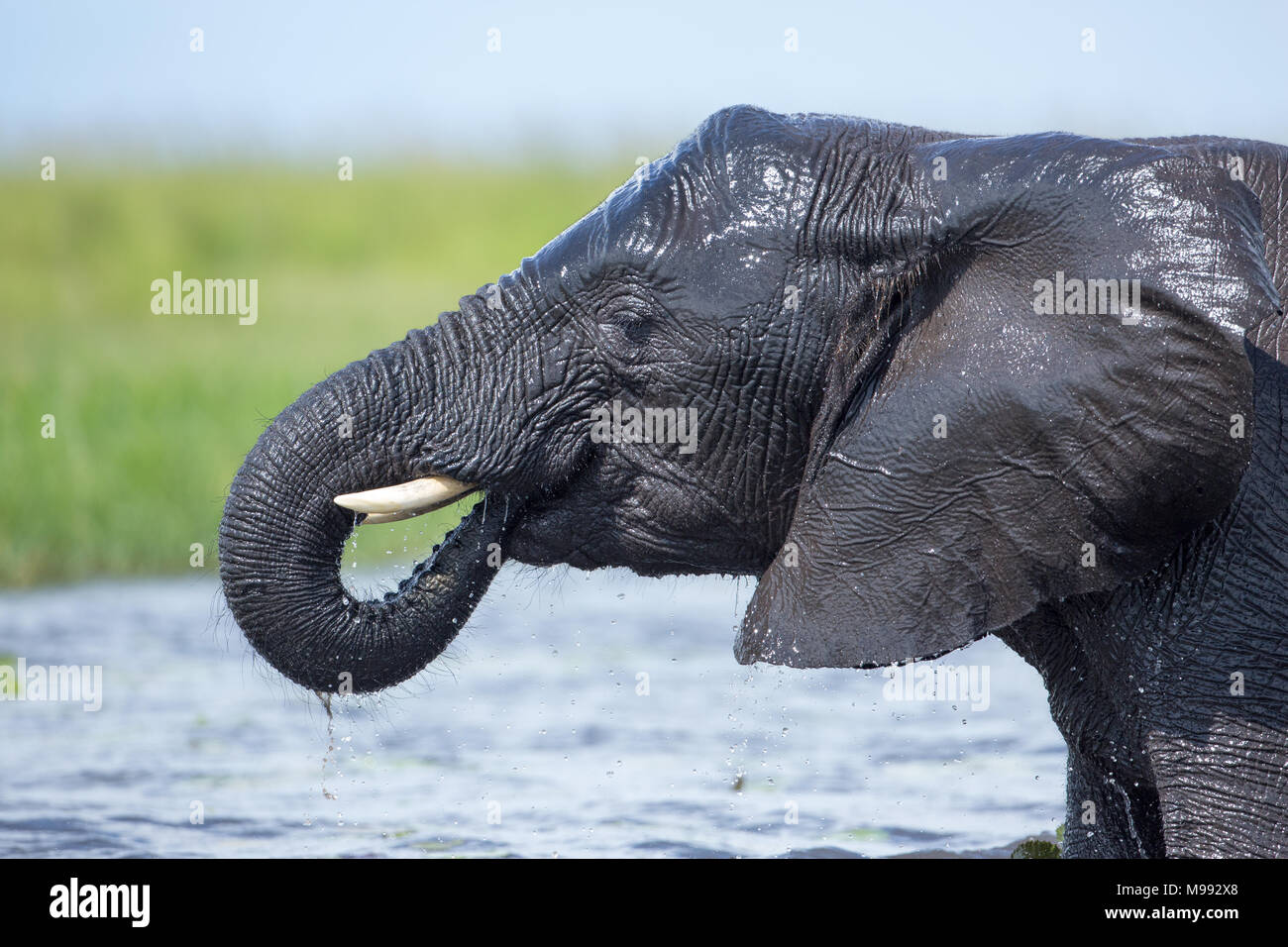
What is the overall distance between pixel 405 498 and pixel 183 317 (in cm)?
1562

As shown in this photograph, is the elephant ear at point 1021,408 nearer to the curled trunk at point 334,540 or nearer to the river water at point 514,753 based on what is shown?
the curled trunk at point 334,540

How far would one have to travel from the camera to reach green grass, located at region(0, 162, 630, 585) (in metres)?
12.3

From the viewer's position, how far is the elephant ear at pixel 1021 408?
12.7 feet

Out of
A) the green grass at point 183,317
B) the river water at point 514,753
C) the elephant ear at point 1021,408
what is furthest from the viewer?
the green grass at point 183,317

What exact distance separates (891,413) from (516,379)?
3.07ft

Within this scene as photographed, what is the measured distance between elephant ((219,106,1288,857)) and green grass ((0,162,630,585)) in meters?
1.67

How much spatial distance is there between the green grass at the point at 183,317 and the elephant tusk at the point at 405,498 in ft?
5.42

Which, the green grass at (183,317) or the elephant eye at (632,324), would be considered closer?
the elephant eye at (632,324)

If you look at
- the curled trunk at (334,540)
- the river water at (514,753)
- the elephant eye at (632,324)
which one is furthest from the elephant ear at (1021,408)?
the river water at (514,753)

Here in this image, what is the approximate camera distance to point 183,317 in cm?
1908

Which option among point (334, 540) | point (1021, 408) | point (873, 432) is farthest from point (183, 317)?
point (1021, 408)

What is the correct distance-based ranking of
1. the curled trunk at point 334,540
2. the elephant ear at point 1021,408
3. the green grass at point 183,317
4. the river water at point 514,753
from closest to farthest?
the elephant ear at point 1021,408 → the curled trunk at point 334,540 → the river water at point 514,753 → the green grass at point 183,317

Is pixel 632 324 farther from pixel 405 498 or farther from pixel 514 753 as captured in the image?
pixel 514 753

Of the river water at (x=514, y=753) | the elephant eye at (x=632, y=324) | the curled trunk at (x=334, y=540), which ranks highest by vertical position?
the elephant eye at (x=632, y=324)
